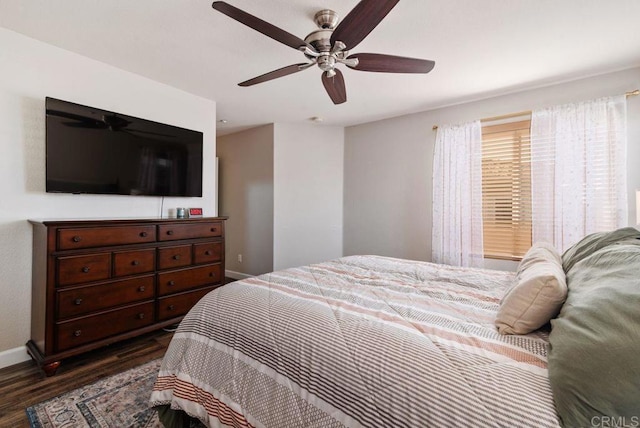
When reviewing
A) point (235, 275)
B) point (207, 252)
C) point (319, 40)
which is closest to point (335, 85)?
point (319, 40)

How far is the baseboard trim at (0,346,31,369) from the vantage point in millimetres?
2105

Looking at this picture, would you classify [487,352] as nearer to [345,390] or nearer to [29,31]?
[345,390]

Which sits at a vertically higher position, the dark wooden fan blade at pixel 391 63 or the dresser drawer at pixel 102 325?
the dark wooden fan blade at pixel 391 63

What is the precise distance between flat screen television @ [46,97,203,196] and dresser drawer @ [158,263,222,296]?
819mm

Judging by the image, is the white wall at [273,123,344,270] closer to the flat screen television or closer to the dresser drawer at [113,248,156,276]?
the flat screen television

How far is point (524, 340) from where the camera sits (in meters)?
0.99

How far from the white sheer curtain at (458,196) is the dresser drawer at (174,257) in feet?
9.07

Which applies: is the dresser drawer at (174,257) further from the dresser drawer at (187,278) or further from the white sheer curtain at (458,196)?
the white sheer curtain at (458,196)

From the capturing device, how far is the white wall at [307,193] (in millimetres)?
4316

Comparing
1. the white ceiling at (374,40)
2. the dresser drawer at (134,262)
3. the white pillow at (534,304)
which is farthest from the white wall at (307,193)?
the white pillow at (534,304)

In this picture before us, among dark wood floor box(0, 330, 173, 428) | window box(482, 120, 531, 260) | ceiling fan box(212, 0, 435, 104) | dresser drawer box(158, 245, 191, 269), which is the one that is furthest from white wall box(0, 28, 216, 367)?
window box(482, 120, 531, 260)

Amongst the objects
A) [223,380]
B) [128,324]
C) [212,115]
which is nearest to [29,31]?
[212,115]

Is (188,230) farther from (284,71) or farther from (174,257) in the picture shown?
(284,71)

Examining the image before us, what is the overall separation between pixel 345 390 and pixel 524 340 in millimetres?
630
